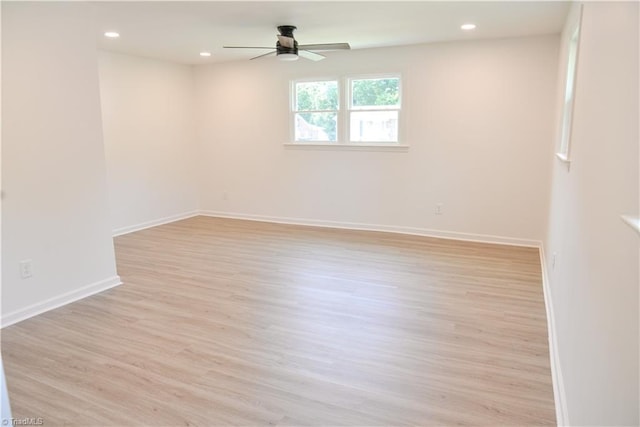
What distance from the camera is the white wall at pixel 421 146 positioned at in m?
4.93

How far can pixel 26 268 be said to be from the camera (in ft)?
10.5

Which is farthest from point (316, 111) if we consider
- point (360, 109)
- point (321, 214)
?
point (321, 214)

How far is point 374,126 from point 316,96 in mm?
933

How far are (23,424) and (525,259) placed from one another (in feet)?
14.4

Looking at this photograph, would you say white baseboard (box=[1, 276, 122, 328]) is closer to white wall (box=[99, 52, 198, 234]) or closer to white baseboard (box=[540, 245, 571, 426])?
white wall (box=[99, 52, 198, 234])

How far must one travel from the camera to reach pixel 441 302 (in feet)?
11.3

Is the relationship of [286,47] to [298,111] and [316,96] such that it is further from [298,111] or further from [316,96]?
[298,111]

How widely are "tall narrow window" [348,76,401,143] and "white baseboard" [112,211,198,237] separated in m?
2.89

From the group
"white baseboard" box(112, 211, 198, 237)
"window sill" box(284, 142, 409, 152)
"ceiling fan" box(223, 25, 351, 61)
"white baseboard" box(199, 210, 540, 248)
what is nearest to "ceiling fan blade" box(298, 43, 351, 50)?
"ceiling fan" box(223, 25, 351, 61)

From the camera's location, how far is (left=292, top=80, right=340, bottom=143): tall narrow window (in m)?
5.91

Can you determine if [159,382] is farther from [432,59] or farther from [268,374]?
[432,59]

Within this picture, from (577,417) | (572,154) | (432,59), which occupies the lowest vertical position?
(577,417)

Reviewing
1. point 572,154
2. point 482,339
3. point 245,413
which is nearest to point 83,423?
point 245,413

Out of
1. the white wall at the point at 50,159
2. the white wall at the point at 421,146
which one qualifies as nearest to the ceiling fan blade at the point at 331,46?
the white wall at the point at 421,146
